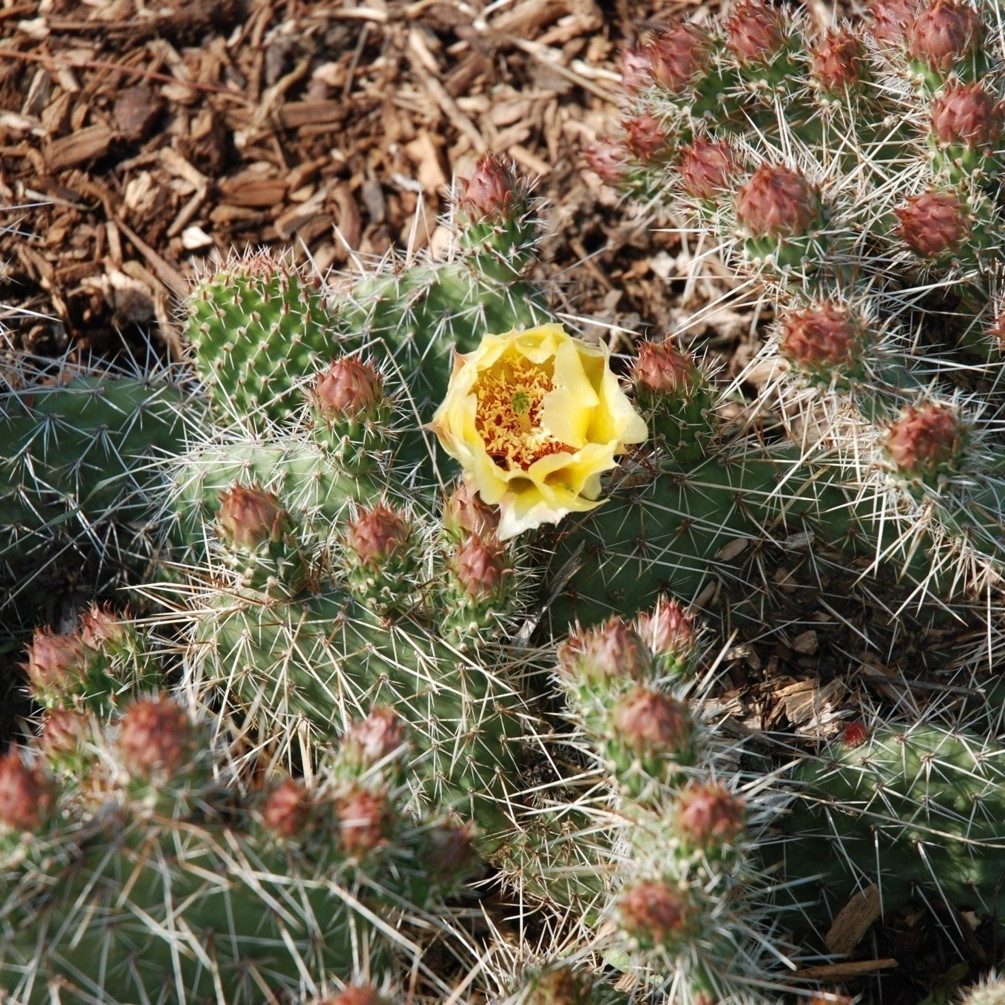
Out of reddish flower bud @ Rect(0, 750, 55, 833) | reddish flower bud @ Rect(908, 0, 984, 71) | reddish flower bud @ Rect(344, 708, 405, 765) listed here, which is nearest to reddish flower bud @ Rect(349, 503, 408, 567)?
reddish flower bud @ Rect(344, 708, 405, 765)

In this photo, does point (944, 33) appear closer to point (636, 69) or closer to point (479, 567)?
point (636, 69)

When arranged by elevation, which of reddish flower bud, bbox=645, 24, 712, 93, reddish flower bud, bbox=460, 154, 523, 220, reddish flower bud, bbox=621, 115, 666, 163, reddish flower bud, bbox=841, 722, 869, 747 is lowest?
reddish flower bud, bbox=841, 722, 869, 747

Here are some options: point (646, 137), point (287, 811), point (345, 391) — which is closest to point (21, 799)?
point (287, 811)

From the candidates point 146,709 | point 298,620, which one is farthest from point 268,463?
point 146,709

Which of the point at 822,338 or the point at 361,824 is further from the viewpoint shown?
the point at 822,338

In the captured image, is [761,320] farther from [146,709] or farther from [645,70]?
[146,709]

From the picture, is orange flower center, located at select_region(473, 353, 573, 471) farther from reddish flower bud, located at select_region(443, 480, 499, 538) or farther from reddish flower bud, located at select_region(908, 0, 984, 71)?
reddish flower bud, located at select_region(908, 0, 984, 71)
